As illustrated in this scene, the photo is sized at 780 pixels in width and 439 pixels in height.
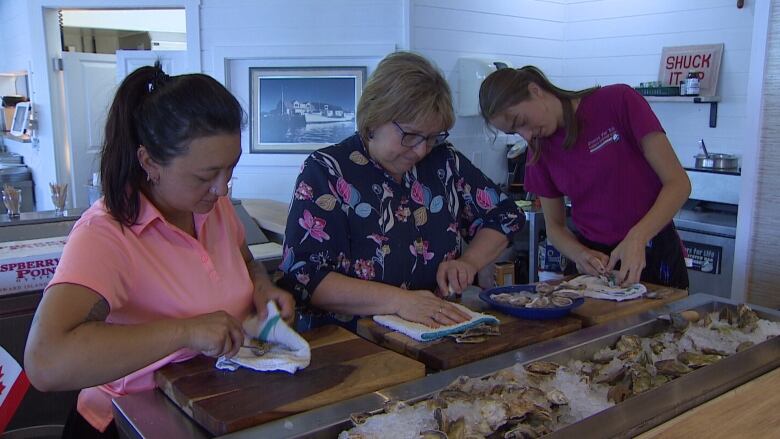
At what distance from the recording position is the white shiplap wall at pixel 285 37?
16.5 ft

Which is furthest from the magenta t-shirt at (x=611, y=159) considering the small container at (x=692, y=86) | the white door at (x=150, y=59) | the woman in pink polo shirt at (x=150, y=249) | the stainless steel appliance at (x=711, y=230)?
the white door at (x=150, y=59)

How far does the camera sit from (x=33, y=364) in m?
1.06

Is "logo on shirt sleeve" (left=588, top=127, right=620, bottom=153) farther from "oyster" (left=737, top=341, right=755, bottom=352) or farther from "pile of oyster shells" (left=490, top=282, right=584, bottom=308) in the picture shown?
"oyster" (left=737, top=341, right=755, bottom=352)

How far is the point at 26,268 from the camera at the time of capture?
2316 millimetres

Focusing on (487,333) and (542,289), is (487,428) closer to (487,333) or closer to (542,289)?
(487,333)

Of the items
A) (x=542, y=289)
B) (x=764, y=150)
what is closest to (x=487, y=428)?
(x=542, y=289)

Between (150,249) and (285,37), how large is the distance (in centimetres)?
408

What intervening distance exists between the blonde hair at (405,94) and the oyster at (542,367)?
65 cm

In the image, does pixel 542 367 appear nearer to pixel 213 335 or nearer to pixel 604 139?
pixel 213 335

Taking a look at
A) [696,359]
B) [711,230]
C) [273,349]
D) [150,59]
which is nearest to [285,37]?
[150,59]

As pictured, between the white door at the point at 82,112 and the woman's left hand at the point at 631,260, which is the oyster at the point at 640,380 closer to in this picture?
the woman's left hand at the point at 631,260

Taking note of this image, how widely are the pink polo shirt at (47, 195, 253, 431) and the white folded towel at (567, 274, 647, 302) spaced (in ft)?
3.05

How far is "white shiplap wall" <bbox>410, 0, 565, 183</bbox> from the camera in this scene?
195 inches

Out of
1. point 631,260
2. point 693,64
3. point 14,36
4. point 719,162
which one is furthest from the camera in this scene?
point 14,36
